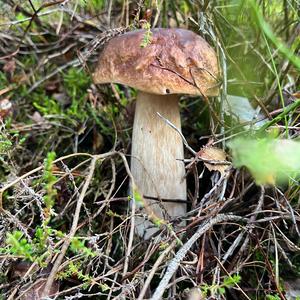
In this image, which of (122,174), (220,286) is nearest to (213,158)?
(220,286)

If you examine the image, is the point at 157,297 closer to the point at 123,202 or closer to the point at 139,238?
the point at 139,238

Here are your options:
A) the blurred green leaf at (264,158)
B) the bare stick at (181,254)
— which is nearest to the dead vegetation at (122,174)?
the bare stick at (181,254)

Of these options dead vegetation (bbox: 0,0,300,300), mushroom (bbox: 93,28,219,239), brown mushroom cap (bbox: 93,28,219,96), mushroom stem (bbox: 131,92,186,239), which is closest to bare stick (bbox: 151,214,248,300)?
dead vegetation (bbox: 0,0,300,300)

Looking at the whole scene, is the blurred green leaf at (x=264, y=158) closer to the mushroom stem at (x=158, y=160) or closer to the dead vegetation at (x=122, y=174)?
the dead vegetation at (x=122, y=174)

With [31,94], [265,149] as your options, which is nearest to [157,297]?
[265,149]

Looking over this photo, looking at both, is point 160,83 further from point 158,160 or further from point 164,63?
point 158,160
